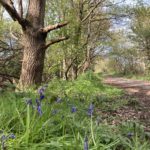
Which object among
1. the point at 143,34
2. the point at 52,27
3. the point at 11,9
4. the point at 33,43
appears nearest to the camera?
the point at 11,9

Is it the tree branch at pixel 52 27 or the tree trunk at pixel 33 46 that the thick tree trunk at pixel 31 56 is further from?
the tree branch at pixel 52 27

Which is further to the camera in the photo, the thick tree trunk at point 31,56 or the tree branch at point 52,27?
the thick tree trunk at point 31,56

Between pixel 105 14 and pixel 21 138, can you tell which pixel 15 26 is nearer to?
pixel 105 14

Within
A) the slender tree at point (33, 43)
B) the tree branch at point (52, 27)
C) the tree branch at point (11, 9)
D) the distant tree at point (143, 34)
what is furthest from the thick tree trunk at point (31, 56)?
the distant tree at point (143, 34)

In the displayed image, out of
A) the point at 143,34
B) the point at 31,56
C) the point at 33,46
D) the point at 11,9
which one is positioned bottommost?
the point at 31,56

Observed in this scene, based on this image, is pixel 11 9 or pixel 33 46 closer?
pixel 11 9

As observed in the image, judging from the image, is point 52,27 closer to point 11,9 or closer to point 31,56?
point 31,56

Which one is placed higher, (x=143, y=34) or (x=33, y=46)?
(x=143, y=34)

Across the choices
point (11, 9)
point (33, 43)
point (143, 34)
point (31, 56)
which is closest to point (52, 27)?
point (33, 43)

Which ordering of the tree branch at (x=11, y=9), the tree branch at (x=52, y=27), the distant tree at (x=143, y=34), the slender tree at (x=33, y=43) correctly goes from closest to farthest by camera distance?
the tree branch at (x=11, y=9), the tree branch at (x=52, y=27), the slender tree at (x=33, y=43), the distant tree at (x=143, y=34)

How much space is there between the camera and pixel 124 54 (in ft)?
138

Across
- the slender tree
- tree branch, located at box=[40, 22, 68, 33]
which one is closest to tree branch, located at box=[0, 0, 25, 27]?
the slender tree

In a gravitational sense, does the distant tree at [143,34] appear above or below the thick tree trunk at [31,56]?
above

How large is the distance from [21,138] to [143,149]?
1.03m
